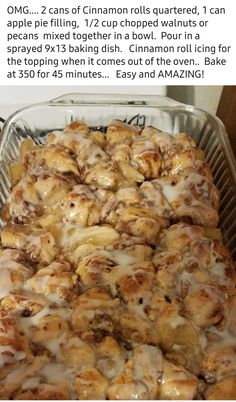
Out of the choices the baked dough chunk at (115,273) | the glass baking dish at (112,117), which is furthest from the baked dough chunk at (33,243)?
the glass baking dish at (112,117)

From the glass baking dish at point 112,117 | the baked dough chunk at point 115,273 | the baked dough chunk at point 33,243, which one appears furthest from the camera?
the glass baking dish at point 112,117

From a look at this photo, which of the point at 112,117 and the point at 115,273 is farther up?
the point at 112,117

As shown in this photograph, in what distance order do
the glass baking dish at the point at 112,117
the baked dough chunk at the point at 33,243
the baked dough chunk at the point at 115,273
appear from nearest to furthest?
the baked dough chunk at the point at 115,273
the baked dough chunk at the point at 33,243
the glass baking dish at the point at 112,117

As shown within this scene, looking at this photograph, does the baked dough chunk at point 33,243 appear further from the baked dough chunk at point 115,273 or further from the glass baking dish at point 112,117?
the glass baking dish at point 112,117

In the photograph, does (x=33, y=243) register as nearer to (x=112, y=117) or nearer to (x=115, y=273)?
(x=115, y=273)

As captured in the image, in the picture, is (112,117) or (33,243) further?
(112,117)

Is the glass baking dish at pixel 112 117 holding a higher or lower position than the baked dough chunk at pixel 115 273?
higher

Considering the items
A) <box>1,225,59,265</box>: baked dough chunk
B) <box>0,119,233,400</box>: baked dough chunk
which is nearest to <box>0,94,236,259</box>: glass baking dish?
<box>0,119,233,400</box>: baked dough chunk

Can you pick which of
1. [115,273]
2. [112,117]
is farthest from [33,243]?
[112,117]

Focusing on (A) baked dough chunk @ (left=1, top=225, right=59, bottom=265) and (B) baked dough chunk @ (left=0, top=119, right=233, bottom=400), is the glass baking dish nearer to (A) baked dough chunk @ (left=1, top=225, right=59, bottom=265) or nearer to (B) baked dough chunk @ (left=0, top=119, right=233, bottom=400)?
(B) baked dough chunk @ (left=0, top=119, right=233, bottom=400)

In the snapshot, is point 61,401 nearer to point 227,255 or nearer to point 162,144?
point 227,255
